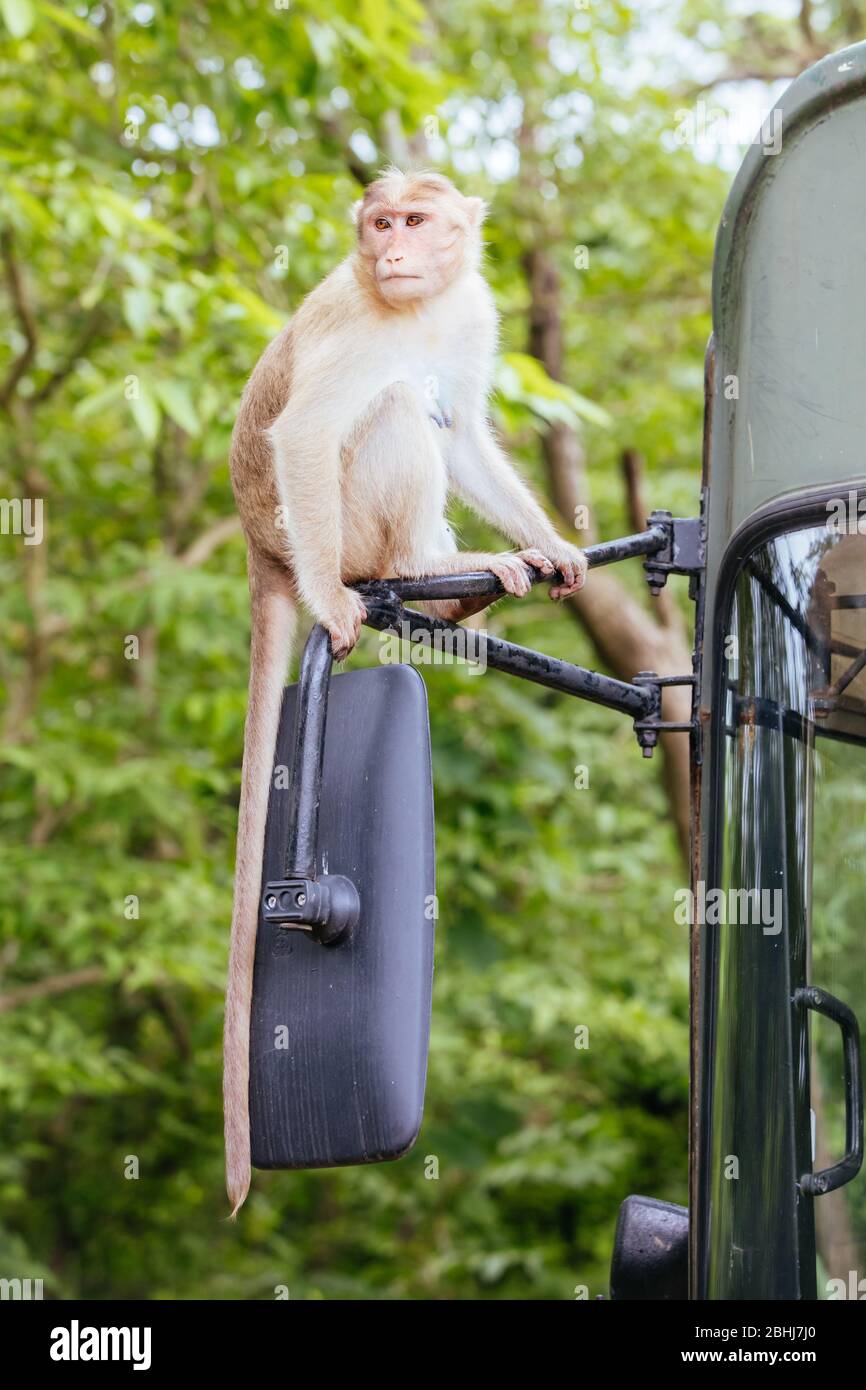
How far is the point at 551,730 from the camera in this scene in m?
6.35

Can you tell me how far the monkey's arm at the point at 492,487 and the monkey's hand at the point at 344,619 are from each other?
0.61 meters

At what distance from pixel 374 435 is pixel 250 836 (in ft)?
3.00

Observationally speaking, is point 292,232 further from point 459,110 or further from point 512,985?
point 512,985

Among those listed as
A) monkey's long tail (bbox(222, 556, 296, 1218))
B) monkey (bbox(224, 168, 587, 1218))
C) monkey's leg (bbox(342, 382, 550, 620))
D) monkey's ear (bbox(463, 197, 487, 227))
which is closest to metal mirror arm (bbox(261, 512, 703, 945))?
monkey's long tail (bbox(222, 556, 296, 1218))

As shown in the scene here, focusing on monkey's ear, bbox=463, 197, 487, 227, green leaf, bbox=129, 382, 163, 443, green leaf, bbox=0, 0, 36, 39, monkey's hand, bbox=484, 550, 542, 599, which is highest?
green leaf, bbox=0, 0, 36, 39

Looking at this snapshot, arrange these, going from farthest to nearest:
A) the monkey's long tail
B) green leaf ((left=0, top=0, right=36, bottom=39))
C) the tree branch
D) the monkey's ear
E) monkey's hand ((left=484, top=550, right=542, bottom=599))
A: the tree branch
green leaf ((left=0, top=0, right=36, bottom=39))
the monkey's ear
monkey's hand ((left=484, top=550, right=542, bottom=599))
the monkey's long tail

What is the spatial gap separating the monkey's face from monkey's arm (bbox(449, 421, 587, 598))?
358 millimetres

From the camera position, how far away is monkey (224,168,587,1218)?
2715mm

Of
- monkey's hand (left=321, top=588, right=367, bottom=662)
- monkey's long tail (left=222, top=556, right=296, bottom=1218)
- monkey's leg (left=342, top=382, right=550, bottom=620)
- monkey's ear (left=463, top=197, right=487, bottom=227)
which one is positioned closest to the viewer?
monkey's long tail (left=222, top=556, right=296, bottom=1218)

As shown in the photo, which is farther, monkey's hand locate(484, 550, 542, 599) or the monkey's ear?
the monkey's ear

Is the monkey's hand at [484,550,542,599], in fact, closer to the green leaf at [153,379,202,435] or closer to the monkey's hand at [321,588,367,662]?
the monkey's hand at [321,588,367,662]

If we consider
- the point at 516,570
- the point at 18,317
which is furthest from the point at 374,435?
the point at 18,317

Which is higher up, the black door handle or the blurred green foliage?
the blurred green foliage

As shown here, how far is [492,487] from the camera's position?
3158 mm
